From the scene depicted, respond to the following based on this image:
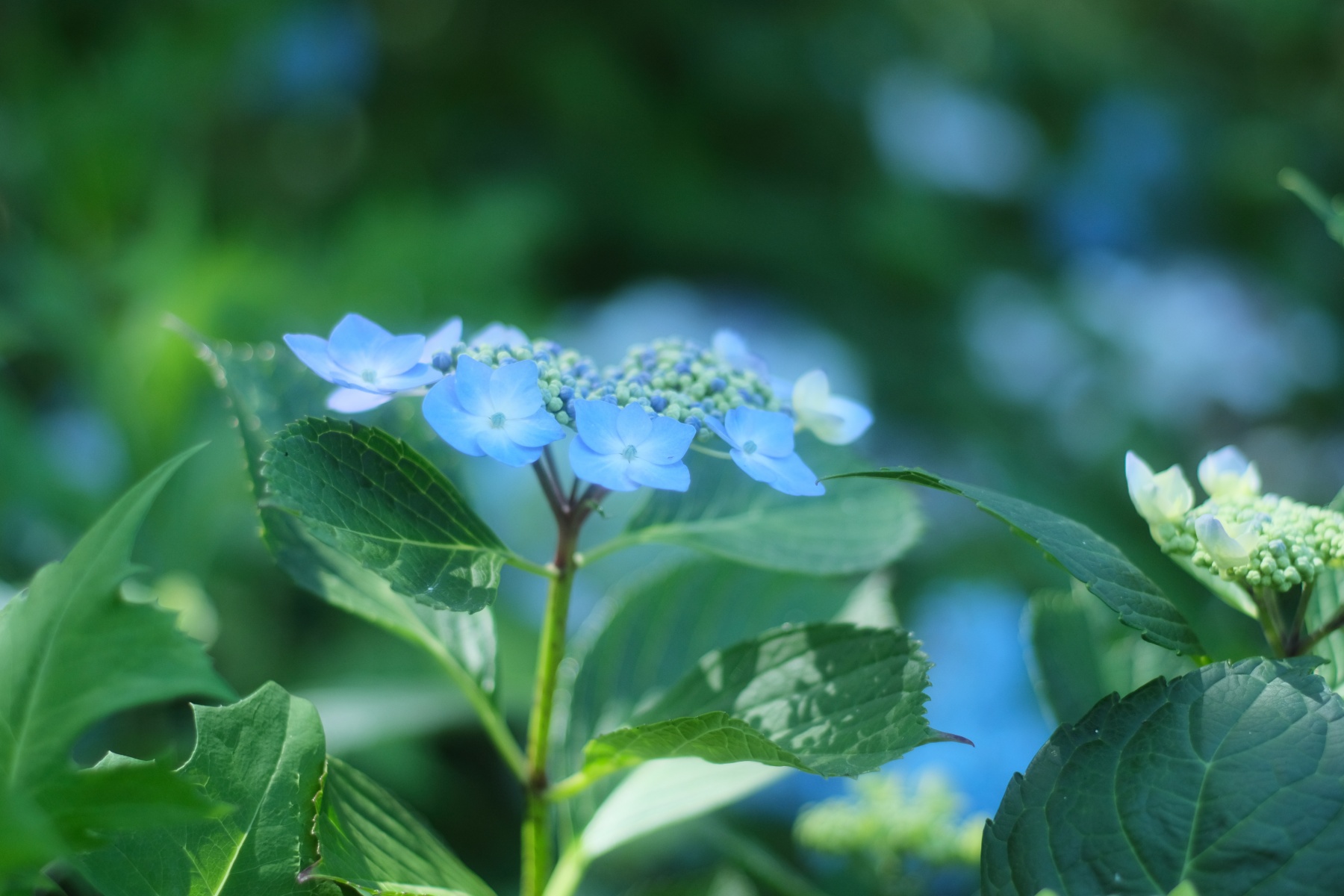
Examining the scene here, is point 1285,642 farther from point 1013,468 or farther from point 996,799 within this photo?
point 1013,468

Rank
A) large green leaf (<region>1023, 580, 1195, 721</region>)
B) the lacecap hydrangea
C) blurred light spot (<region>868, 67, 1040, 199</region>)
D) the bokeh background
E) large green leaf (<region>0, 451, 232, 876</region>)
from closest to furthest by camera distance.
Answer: large green leaf (<region>0, 451, 232, 876</region>) → the lacecap hydrangea → large green leaf (<region>1023, 580, 1195, 721</region>) → the bokeh background → blurred light spot (<region>868, 67, 1040, 199</region>)

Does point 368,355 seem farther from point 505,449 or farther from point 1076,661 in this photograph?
point 1076,661

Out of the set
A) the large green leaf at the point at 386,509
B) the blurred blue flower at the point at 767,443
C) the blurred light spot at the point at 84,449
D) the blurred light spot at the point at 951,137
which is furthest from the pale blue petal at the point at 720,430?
the blurred light spot at the point at 951,137

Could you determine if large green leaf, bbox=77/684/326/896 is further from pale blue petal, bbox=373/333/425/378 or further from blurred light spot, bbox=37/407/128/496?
blurred light spot, bbox=37/407/128/496

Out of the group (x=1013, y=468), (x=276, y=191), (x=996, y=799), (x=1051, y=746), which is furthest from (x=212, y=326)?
(x=1013, y=468)

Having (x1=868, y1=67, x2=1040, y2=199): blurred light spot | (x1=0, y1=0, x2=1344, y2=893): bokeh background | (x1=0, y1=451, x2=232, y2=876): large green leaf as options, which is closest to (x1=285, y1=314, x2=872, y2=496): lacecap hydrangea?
(x1=0, y1=451, x2=232, y2=876): large green leaf

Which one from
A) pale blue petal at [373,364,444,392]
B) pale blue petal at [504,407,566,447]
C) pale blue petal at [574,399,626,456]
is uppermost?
pale blue petal at [373,364,444,392]

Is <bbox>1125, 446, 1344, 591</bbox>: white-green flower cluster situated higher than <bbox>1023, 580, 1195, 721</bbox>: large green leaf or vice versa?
<bbox>1125, 446, 1344, 591</bbox>: white-green flower cluster
